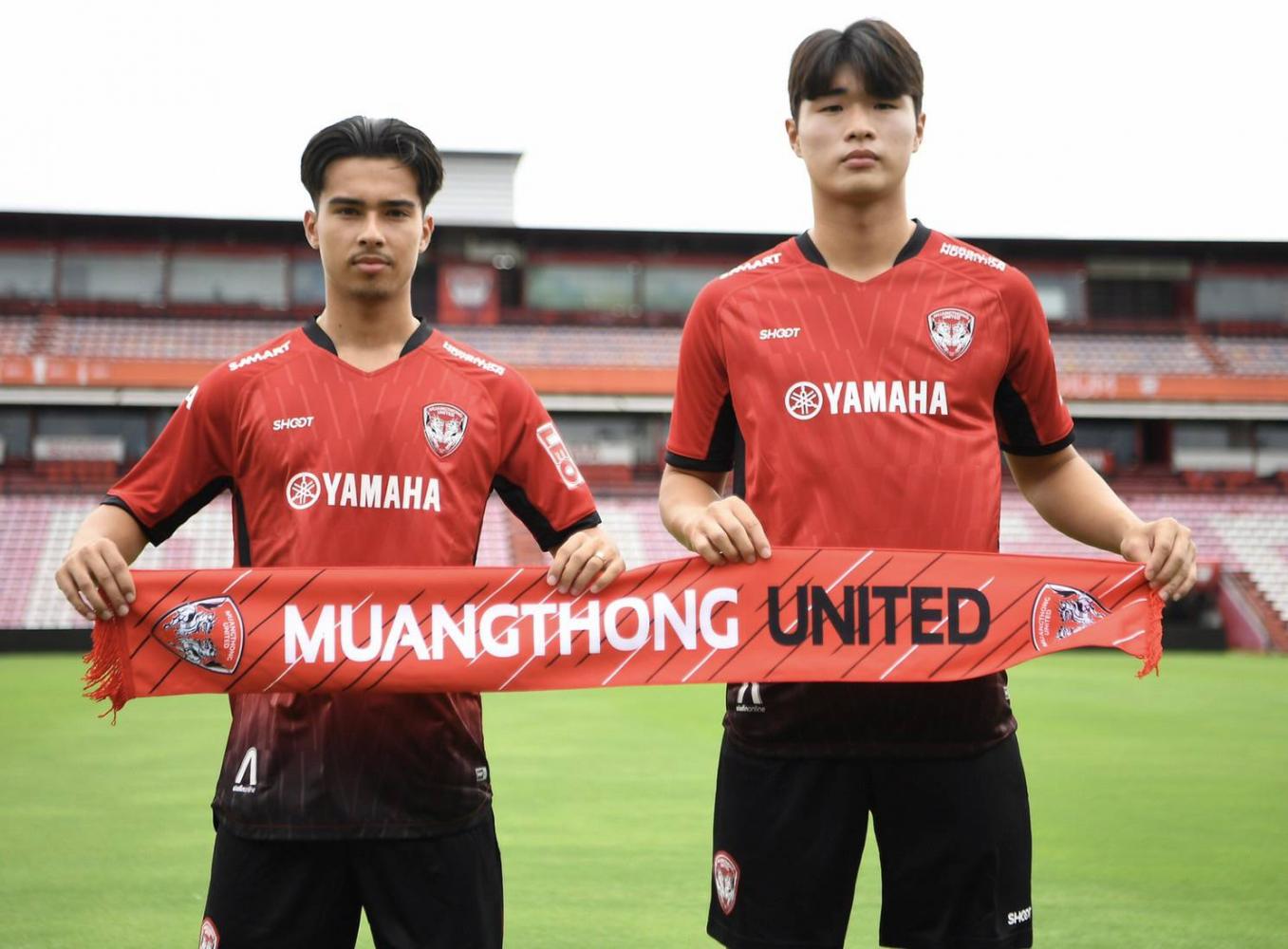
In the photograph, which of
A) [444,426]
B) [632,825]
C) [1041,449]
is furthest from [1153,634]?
[632,825]

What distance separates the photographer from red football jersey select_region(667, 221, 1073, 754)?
96.0 inches

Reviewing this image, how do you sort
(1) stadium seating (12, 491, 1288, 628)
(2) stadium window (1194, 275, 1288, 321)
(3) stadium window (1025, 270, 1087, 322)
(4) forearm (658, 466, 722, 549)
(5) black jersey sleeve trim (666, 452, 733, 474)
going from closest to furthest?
(4) forearm (658, 466, 722, 549) < (5) black jersey sleeve trim (666, 452, 733, 474) < (1) stadium seating (12, 491, 1288, 628) < (3) stadium window (1025, 270, 1087, 322) < (2) stadium window (1194, 275, 1288, 321)

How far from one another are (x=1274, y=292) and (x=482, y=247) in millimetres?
18080

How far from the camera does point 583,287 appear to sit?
96.9ft

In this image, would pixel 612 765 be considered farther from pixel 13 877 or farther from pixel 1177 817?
pixel 13 877

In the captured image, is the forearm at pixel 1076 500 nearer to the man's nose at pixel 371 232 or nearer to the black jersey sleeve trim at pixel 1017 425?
the black jersey sleeve trim at pixel 1017 425

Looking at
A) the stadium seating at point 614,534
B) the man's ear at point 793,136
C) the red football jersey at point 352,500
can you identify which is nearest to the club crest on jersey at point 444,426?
the red football jersey at point 352,500

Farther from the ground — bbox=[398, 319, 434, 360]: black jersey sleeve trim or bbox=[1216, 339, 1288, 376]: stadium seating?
bbox=[1216, 339, 1288, 376]: stadium seating

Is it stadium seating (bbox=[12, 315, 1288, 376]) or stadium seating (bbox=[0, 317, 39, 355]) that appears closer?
stadium seating (bbox=[0, 317, 39, 355])

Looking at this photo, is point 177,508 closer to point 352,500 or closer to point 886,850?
point 352,500

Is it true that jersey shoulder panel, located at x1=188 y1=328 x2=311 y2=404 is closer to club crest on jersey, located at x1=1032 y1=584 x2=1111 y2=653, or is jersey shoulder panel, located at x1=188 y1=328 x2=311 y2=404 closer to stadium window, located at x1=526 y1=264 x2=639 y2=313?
club crest on jersey, located at x1=1032 y1=584 x2=1111 y2=653

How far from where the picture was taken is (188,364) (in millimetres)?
26938

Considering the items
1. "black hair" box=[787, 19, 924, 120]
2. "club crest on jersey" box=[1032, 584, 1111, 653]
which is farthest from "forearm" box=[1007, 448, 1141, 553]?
"black hair" box=[787, 19, 924, 120]

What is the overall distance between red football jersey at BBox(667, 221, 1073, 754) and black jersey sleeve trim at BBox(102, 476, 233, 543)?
94 cm
